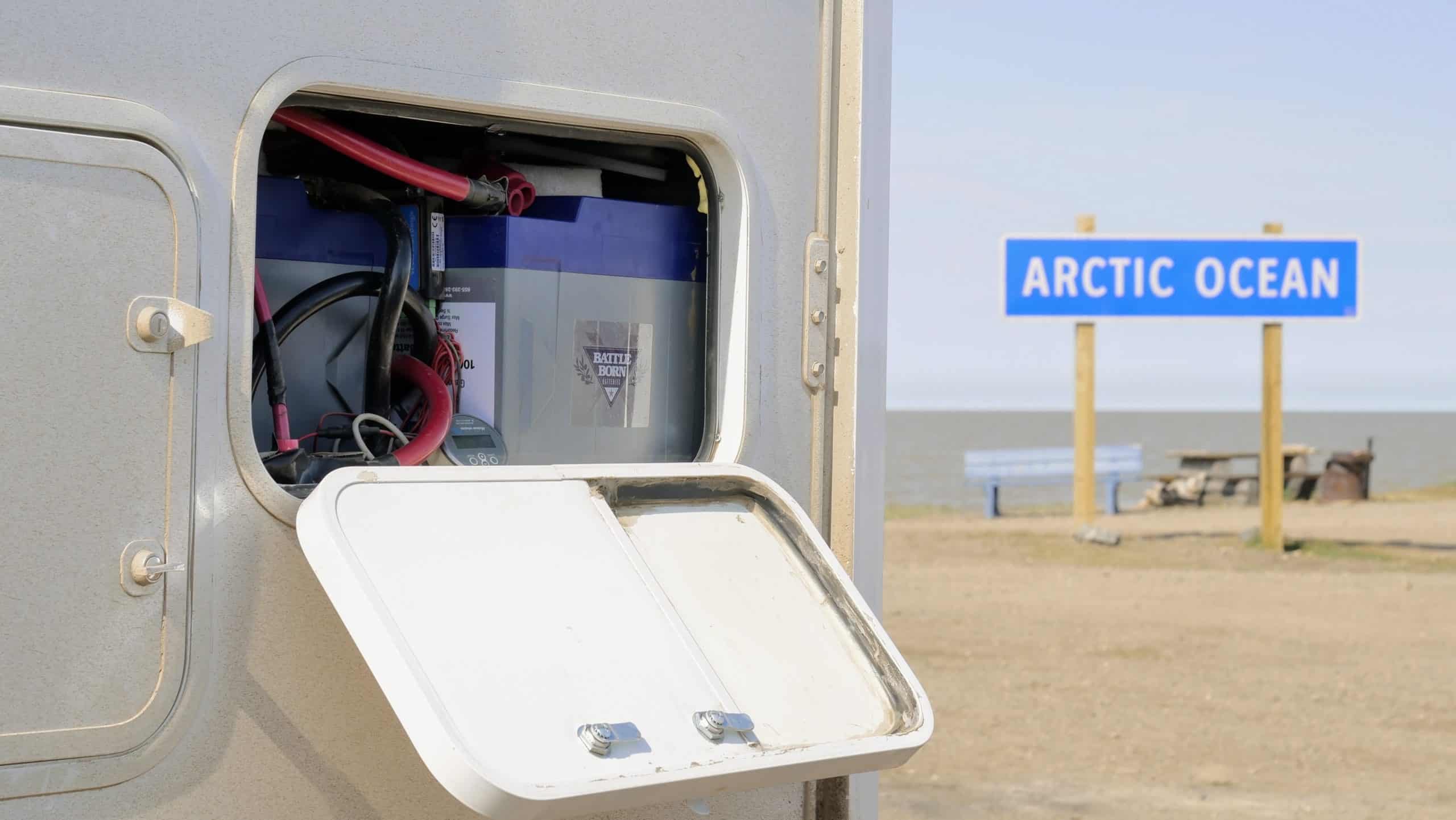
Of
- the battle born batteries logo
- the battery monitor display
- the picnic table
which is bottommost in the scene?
the picnic table

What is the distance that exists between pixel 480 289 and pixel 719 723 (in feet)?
2.58

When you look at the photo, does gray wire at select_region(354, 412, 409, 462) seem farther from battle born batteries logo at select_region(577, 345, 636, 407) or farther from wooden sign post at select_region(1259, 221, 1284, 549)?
wooden sign post at select_region(1259, 221, 1284, 549)

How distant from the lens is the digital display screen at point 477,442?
1.99 metres

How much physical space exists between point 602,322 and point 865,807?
0.82m

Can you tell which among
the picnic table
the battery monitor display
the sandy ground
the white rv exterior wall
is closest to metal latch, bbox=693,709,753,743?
the white rv exterior wall

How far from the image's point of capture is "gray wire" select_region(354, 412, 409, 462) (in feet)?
6.07

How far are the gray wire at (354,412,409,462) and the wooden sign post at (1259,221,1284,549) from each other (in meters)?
10.1

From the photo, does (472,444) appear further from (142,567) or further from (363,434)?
(142,567)

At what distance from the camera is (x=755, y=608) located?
179 centimetres

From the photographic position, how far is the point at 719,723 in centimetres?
157

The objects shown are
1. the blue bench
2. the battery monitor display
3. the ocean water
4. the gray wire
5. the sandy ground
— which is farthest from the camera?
the ocean water

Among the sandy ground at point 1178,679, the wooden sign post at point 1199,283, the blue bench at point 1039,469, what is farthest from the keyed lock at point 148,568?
the blue bench at point 1039,469

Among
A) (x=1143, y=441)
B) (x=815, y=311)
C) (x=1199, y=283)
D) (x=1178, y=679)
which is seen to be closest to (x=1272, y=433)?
(x=1199, y=283)

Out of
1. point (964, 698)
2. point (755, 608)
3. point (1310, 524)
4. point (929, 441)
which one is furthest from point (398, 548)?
point (929, 441)
